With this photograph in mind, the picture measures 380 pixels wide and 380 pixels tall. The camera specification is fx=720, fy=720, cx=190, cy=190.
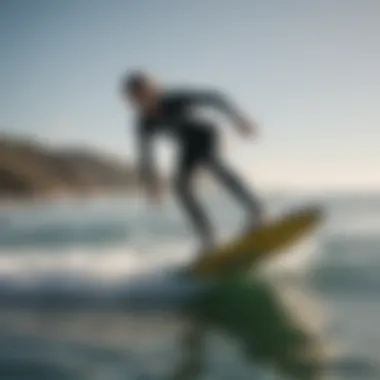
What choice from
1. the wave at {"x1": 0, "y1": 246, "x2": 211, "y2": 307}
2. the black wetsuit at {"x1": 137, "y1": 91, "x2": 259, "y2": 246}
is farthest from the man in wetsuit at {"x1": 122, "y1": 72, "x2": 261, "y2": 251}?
the wave at {"x1": 0, "y1": 246, "x2": 211, "y2": 307}

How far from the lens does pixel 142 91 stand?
1763 millimetres

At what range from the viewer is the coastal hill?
179 centimetres

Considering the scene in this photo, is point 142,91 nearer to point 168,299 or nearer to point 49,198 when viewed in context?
point 49,198

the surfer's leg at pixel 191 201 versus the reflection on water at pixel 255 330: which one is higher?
the surfer's leg at pixel 191 201

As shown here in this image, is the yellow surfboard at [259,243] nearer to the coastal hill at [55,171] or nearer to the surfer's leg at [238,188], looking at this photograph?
A: the surfer's leg at [238,188]

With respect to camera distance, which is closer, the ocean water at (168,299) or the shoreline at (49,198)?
the ocean water at (168,299)

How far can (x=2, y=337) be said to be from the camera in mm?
1736

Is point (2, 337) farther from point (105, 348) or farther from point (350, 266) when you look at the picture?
point (350, 266)

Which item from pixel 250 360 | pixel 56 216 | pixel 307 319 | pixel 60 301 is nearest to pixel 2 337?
pixel 60 301

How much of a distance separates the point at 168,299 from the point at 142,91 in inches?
20.3

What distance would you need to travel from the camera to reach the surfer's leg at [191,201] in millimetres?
1746

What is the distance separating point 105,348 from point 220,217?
41 cm

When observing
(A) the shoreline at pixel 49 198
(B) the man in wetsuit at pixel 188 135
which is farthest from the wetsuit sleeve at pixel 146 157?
(A) the shoreline at pixel 49 198

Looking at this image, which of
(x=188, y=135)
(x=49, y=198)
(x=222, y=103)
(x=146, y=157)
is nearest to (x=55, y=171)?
(x=49, y=198)
